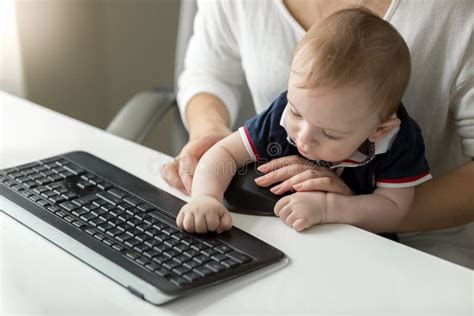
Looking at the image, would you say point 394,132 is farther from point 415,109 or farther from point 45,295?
point 45,295

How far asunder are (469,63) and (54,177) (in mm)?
632

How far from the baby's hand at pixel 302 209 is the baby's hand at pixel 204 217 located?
76 mm

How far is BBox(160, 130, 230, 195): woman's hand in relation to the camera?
98 cm

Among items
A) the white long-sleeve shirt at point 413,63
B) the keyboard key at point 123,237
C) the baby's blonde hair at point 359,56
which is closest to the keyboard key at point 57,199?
the keyboard key at point 123,237

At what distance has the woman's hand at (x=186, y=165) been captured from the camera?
3.22 ft

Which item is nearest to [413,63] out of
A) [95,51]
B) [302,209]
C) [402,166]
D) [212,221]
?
[402,166]

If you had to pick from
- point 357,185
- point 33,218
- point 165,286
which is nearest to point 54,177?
point 33,218

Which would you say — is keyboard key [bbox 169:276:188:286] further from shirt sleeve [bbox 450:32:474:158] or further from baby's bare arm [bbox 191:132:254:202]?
shirt sleeve [bbox 450:32:474:158]

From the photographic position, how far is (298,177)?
935mm

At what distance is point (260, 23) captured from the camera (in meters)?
1.17

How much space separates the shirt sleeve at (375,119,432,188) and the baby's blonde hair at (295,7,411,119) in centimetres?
8

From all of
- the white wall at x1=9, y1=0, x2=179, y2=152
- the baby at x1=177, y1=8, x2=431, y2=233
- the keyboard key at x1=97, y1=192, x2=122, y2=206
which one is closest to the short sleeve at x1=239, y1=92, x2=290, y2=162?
the baby at x1=177, y1=8, x2=431, y2=233

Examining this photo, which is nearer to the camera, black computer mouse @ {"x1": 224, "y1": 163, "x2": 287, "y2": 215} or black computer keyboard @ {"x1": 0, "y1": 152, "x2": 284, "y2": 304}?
black computer keyboard @ {"x1": 0, "y1": 152, "x2": 284, "y2": 304}

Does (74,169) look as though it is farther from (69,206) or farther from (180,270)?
(180,270)
